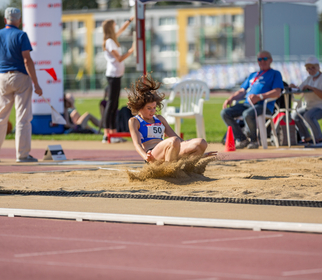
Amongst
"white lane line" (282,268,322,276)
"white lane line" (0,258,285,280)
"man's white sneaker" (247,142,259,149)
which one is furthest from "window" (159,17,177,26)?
"white lane line" (282,268,322,276)

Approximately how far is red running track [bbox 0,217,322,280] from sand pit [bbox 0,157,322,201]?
51.0 inches

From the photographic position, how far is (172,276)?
287 centimetres

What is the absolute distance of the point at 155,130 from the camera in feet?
20.8

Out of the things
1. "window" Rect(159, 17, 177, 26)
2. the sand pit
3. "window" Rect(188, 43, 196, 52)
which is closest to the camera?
the sand pit

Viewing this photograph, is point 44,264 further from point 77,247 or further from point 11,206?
point 11,206

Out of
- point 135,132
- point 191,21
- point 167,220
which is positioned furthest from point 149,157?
point 191,21

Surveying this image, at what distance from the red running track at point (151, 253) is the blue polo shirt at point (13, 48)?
15.0 ft

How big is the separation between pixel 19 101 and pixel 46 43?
241 inches

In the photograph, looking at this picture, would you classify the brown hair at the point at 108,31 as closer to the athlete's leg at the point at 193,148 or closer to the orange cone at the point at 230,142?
the orange cone at the point at 230,142

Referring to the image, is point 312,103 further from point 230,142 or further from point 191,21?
point 191,21

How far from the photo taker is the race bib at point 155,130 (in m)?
6.31

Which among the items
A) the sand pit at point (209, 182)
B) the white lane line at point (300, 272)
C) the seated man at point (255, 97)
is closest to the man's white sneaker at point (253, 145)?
the seated man at point (255, 97)

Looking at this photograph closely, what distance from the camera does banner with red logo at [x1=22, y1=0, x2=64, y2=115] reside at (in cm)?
1395

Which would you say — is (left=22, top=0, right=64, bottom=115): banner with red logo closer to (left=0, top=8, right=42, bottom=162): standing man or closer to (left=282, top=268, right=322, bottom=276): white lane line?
(left=0, top=8, right=42, bottom=162): standing man
